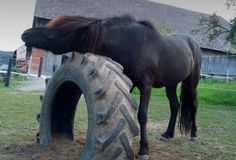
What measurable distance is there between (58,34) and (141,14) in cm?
3897

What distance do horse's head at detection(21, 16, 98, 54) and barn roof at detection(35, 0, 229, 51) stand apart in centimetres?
3081

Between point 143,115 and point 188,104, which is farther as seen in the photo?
point 188,104

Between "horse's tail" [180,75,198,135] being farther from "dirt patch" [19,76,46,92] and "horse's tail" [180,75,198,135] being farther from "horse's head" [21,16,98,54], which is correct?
"dirt patch" [19,76,46,92]

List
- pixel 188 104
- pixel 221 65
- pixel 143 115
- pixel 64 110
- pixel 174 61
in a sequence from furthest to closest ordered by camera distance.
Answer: pixel 221 65
pixel 188 104
pixel 174 61
pixel 64 110
pixel 143 115

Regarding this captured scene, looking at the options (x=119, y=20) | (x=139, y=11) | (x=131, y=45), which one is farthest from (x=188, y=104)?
(x=139, y=11)

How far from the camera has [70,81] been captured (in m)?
4.29

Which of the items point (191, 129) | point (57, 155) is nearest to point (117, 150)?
point (57, 155)

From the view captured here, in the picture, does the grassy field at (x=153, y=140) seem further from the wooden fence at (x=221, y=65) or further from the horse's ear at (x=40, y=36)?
the wooden fence at (x=221, y=65)

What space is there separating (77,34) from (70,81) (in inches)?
20.9

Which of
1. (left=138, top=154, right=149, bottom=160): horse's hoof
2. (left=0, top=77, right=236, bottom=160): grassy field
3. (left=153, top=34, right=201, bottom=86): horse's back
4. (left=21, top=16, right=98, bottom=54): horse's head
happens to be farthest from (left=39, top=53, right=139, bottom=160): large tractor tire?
(left=153, top=34, right=201, bottom=86): horse's back

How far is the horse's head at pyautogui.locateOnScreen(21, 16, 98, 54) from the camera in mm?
4074

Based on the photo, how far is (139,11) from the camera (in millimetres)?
43125

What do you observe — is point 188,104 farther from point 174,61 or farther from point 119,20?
point 119,20

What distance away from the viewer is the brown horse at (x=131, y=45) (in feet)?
13.4
